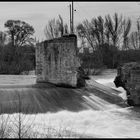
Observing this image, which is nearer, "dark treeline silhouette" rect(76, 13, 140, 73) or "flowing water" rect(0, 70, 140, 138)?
"flowing water" rect(0, 70, 140, 138)

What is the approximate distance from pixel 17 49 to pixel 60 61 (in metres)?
32.5

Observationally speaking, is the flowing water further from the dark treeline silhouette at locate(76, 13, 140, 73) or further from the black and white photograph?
the dark treeline silhouette at locate(76, 13, 140, 73)

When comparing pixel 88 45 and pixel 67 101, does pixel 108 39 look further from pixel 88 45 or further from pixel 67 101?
pixel 67 101

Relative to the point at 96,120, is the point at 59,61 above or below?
above

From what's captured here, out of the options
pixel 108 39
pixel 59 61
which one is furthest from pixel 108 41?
pixel 59 61

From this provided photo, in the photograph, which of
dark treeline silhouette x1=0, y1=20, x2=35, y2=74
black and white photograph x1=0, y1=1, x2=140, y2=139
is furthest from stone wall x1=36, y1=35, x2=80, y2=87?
dark treeline silhouette x1=0, y1=20, x2=35, y2=74

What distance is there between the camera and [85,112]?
15773mm

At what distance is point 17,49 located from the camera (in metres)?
51.5

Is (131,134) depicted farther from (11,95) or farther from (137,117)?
(11,95)

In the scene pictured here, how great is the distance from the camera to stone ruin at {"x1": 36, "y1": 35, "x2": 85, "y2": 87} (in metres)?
19.3

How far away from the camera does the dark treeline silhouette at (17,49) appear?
144 feet

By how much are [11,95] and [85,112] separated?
3.24 meters

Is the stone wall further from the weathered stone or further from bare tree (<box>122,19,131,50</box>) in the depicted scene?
bare tree (<box>122,19,131,50</box>)

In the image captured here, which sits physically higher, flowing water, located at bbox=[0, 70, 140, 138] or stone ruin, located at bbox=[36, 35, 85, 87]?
stone ruin, located at bbox=[36, 35, 85, 87]
